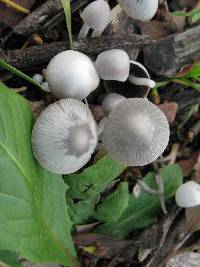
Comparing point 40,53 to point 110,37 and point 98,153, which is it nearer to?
point 110,37

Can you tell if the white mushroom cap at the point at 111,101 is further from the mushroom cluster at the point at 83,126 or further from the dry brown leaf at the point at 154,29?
the dry brown leaf at the point at 154,29

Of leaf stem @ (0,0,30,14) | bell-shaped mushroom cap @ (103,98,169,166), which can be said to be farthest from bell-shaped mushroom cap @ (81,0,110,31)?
bell-shaped mushroom cap @ (103,98,169,166)

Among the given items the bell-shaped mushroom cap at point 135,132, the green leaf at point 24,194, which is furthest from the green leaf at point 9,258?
the bell-shaped mushroom cap at point 135,132

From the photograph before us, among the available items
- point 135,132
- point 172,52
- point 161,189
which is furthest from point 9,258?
point 172,52

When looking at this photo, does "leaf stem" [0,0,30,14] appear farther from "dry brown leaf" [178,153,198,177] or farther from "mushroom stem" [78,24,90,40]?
"dry brown leaf" [178,153,198,177]

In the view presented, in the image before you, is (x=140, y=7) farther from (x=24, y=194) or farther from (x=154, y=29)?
(x=24, y=194)
